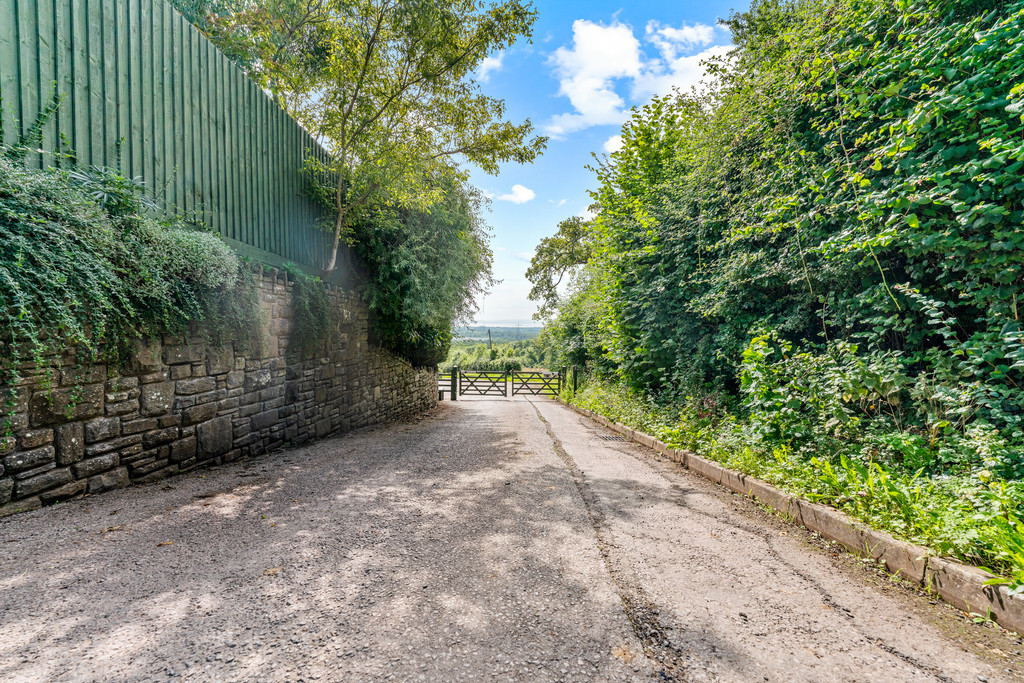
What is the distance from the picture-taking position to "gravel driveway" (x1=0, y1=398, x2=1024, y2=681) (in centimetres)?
157

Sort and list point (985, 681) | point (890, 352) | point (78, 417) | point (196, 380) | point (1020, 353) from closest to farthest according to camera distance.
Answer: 1. point (985, 681)
2. point (1020, 353)
3. point (78, 417)
4. point (890, 352)
5. point (196, 380)

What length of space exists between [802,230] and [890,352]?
1447 millimetres

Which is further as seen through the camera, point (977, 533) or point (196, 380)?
point (196, 380)

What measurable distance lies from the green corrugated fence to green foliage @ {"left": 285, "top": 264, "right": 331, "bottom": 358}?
0.65 metres

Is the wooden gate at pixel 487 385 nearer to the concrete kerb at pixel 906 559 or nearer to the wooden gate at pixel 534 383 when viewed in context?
the wooden gate at pixel 534 383

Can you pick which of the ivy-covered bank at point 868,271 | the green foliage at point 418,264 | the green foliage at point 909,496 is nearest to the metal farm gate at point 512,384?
the green foliage at point 418,264

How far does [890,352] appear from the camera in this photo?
3.41m

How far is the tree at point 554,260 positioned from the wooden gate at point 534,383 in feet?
10.5

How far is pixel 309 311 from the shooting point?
5555 millimetres

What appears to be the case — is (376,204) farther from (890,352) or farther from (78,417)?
(890,352)

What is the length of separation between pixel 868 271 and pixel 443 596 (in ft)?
14.6

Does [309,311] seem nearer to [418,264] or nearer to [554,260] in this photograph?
[418,264]

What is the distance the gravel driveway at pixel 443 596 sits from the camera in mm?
1568

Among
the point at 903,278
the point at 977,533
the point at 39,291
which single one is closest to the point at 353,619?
the point at 39,291
